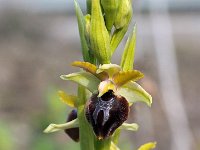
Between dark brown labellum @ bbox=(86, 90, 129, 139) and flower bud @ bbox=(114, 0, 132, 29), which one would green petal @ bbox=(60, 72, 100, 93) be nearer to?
dark brown labellum @ bbox=(86, 90, 129, 139)

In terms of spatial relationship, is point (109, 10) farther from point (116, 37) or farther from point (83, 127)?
point (83, 127)

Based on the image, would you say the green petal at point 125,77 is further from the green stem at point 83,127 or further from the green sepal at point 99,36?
the green stem at point 83,127

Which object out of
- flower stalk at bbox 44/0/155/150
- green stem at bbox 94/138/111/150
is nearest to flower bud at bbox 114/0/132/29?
flower stalk at bbox 44/0/155/150

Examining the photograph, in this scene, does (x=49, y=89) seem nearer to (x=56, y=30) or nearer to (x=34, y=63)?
(x=34, y=63)

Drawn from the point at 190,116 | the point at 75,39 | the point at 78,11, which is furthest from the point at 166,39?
the point at 78,11

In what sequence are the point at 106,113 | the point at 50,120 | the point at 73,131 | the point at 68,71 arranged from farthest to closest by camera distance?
the point at 68,71 < the point at 50,120 < the point at 73,131 < the point at 106,113

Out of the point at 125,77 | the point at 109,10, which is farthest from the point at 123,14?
the point at 125,77

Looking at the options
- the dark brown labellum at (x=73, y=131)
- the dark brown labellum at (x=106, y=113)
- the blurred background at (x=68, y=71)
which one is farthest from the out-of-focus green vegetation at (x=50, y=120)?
the dark brown labellum at (x=106, y=113)
